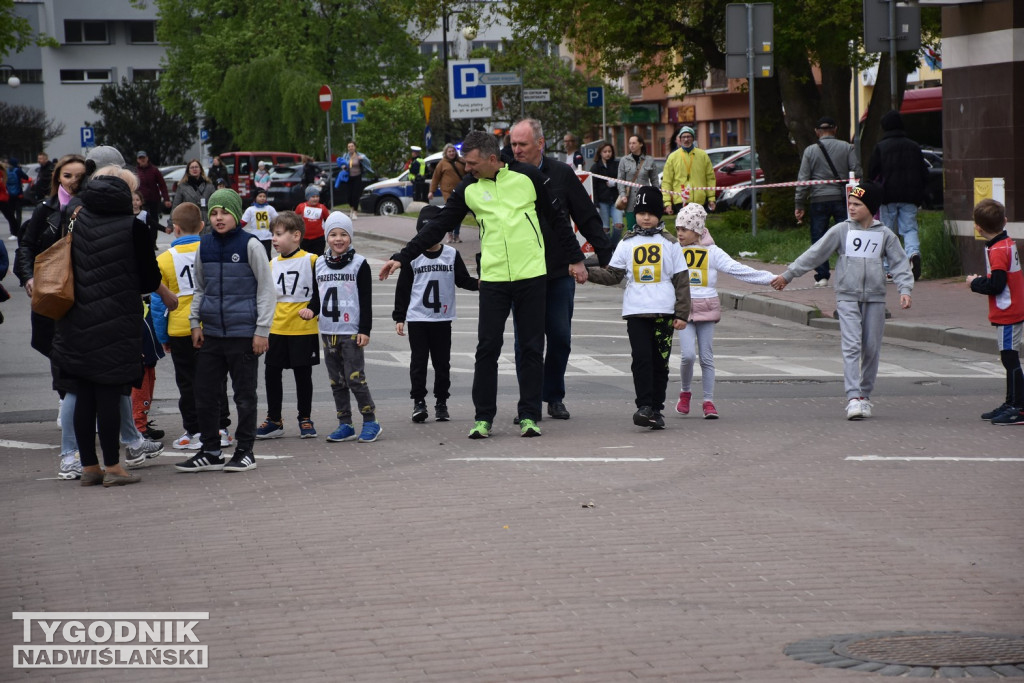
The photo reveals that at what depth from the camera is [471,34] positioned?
3369cm

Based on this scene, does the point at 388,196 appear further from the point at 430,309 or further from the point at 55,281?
the point at 55,281

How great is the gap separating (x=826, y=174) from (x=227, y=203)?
11.6 m

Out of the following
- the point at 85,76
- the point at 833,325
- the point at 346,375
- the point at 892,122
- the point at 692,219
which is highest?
the point at 85,76

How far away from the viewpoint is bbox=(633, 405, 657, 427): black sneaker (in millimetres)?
9852

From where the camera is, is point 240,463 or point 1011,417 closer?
point 240,463

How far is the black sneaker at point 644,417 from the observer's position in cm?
985

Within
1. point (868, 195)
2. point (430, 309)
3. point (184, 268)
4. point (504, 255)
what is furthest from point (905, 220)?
point (184, 268)

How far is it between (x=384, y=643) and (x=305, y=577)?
1.02 meters

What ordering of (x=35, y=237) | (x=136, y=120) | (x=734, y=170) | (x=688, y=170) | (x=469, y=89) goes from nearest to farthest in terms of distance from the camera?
(x=35, y=237) < (x=688, y=170) < (x=469, y=89) < (x=734, y=170) < (x=136, y=120)

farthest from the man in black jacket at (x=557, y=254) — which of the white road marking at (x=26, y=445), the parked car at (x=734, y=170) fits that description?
the parked car at (x=734, y=170)

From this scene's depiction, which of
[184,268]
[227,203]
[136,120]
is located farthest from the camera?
[136,120]

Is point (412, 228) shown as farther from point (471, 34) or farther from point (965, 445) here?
point (965, 445)

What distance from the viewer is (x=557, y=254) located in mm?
10188

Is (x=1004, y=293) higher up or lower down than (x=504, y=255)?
lower down
